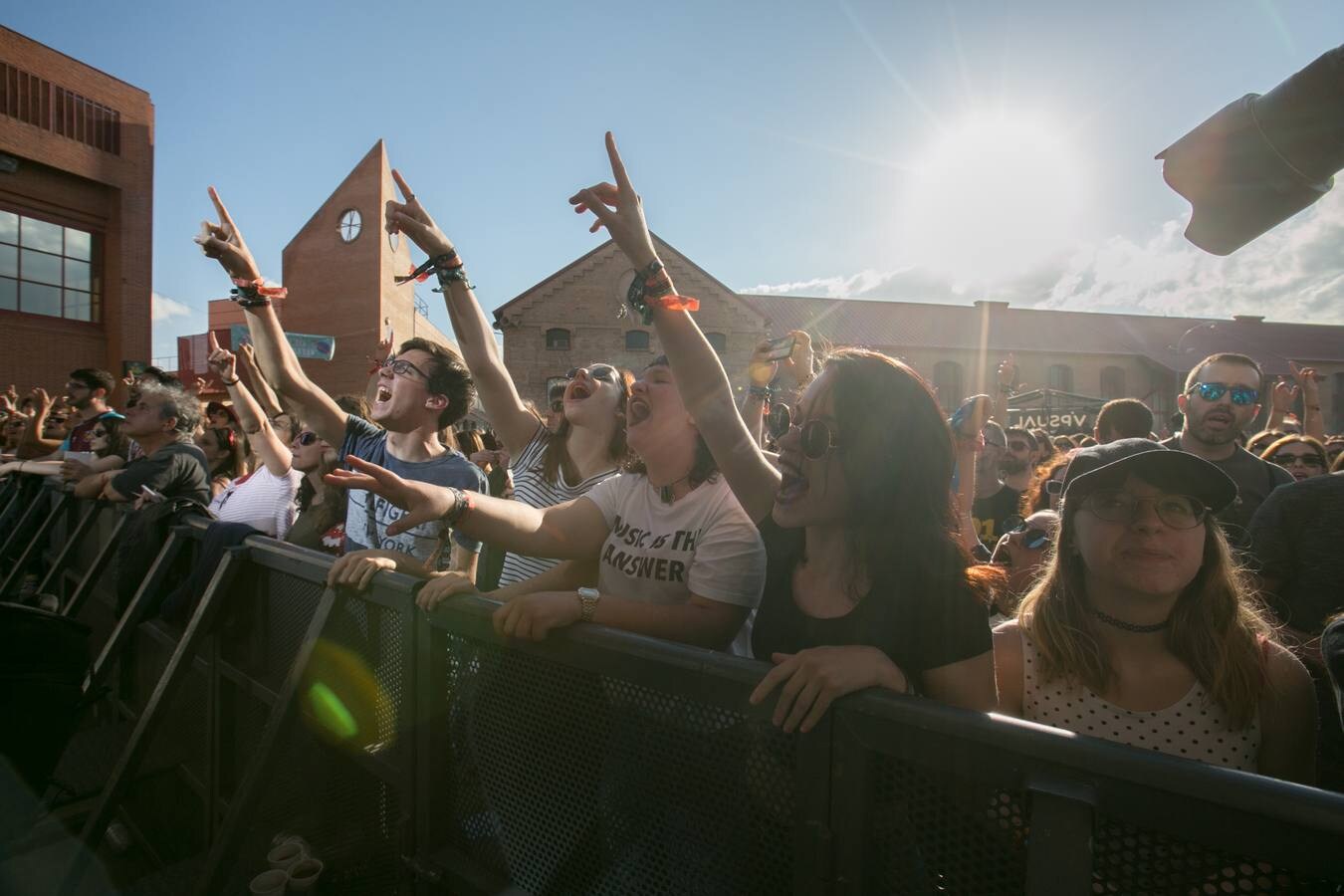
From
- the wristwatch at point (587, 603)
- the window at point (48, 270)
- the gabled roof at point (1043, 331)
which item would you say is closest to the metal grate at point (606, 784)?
the wristwatch at point (587, 603)

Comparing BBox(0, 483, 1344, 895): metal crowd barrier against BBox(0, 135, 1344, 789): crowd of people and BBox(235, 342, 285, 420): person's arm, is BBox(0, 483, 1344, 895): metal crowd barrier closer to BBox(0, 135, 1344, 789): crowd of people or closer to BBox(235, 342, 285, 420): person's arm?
BBox(0, 135, 1344, 789): crowd of people

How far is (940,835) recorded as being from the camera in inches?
45.5

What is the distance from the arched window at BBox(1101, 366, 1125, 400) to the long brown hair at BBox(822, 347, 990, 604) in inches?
1746

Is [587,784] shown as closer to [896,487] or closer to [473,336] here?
[896,487]

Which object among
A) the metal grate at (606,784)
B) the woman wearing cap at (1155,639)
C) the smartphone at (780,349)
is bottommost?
the metal grate at (606,784)

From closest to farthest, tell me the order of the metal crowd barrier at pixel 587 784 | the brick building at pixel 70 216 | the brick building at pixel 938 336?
the metal crowd barrier at pixel 587 784, the brick building at pixel 70 216, the brick building at pixel 938 336

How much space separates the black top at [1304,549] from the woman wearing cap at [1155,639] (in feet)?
3.71

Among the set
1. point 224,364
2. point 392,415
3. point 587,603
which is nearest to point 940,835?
point 587,603

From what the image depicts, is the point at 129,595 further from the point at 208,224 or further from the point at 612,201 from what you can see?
the point at 612,201

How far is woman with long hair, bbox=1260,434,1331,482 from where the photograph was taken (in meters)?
4.20

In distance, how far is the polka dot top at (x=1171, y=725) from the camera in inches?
61.3

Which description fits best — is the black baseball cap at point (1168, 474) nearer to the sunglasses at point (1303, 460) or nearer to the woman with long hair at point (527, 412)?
the woman with long hair at point (527, 412)

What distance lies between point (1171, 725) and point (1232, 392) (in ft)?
9.52

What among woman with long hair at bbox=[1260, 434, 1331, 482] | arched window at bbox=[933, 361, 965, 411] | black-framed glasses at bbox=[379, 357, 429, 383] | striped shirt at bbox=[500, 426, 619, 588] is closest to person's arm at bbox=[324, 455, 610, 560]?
striped shirt at bbox=[500, 426, 619, 588]
